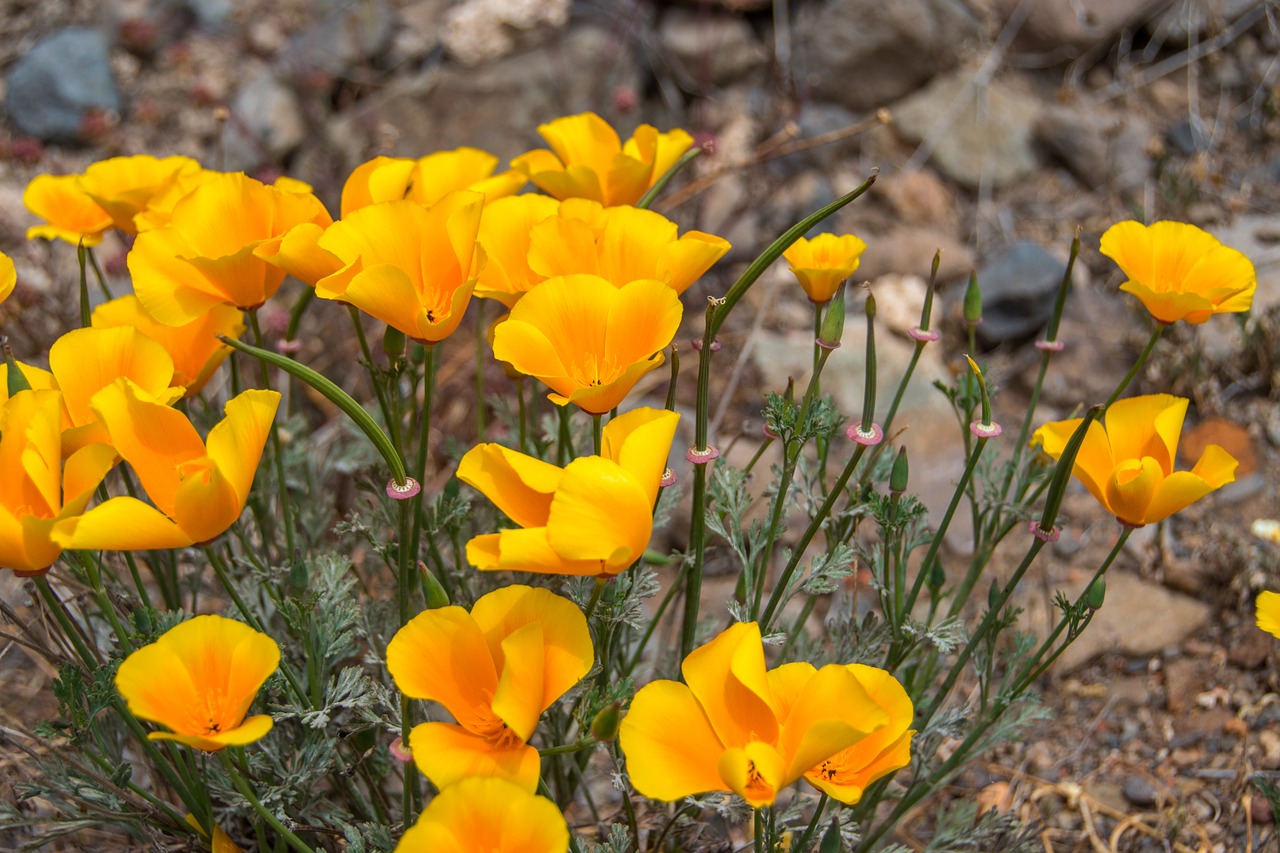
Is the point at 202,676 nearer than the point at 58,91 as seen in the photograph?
Yes

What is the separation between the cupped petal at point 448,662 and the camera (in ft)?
4.03

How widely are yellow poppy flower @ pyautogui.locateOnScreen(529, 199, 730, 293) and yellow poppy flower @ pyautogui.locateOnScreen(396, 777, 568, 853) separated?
68cm

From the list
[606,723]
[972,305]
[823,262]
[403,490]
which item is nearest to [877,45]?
[972,305]

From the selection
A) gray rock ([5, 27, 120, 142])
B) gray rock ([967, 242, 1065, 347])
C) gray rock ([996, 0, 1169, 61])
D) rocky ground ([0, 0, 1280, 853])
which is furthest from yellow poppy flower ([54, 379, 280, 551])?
gray rock ([996, 0, 1169, 61])

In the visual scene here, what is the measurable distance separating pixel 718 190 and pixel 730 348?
969mm

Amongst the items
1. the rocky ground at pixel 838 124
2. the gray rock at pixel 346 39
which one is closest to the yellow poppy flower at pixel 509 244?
the rocky ground at pixel 838 124

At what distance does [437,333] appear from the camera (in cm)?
138

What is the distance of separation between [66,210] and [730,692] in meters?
1.46

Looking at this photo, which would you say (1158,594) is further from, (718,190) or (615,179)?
(718,190)

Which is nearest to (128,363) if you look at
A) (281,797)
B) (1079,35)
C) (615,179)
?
(281,797)

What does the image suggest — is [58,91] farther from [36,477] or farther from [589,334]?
[589,334]

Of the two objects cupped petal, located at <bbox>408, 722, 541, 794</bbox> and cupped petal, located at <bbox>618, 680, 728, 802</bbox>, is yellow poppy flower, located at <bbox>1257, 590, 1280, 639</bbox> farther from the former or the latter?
cupped petal, located at <bbox>408, 722, 541, 794</bbox>

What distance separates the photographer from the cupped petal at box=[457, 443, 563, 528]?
123 cm

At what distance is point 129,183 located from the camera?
1804 mm
